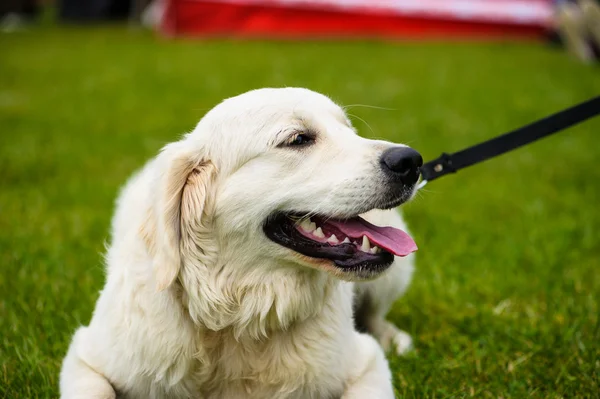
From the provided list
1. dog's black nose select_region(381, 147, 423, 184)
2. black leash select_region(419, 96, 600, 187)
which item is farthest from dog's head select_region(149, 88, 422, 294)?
black leash select_region(419, 96, 600, 187)

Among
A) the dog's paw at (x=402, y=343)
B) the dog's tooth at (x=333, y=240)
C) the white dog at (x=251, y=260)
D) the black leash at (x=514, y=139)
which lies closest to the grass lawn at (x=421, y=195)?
the dog's paw at (x=402, y=343)

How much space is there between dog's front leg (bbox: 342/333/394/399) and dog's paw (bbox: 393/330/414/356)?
1.57 feet

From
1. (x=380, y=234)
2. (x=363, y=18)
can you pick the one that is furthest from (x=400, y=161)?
(x=363, y=18)

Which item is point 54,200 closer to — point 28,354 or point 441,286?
point 28,354

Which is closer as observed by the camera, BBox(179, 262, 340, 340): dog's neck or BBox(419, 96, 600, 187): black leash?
BBox(179, 262, 340, 340): dog's neck

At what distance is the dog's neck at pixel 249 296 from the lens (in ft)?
8.74

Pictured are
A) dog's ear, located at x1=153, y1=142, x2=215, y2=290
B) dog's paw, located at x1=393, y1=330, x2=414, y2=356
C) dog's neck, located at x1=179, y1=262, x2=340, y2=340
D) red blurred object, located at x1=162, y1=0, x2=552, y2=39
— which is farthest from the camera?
red blurred object, located at x1=162, y1=0, x2=552, y2=39

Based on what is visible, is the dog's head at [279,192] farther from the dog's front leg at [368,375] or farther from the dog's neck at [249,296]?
the dog's front leg at [368,375]

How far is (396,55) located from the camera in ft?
44.7

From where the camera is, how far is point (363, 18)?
641 inches

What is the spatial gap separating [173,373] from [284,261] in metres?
0.60

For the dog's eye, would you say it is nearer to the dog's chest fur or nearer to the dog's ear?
the dog's ear

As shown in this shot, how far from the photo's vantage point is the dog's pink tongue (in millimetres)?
2674

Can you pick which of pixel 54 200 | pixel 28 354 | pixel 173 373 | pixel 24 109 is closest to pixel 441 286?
pixel 173 373
